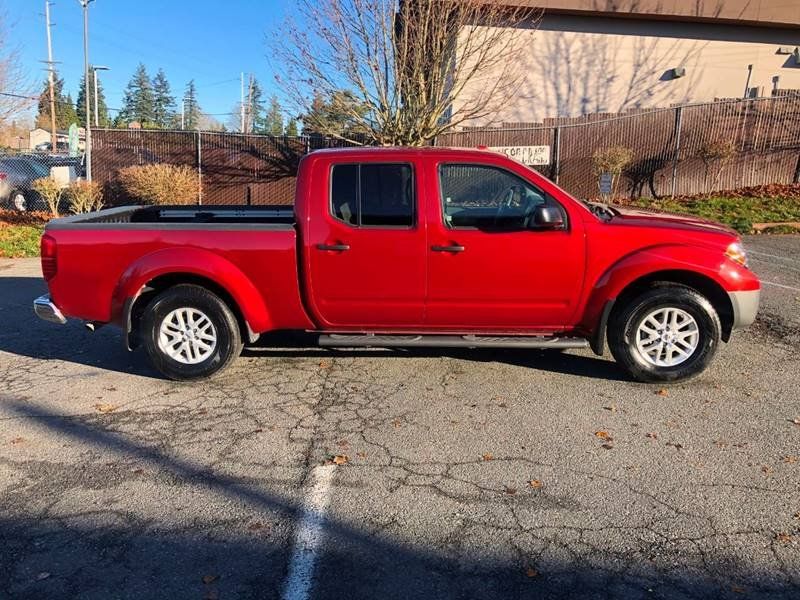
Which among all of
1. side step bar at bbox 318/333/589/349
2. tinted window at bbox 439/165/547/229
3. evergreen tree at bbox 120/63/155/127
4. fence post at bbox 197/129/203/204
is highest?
evergreen tree at bbox 120/63/155/127

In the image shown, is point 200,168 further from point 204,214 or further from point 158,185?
point 204,214

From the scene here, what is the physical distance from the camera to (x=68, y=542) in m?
3.02

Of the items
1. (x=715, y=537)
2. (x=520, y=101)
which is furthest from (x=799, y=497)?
(x=520, y=101)

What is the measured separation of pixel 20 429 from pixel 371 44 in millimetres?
12042

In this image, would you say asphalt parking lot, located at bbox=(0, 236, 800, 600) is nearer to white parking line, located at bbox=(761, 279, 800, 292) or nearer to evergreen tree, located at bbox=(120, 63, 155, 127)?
white parking line, located at bbox=(761, 279, 800, 292)

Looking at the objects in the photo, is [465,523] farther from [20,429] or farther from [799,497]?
[20,429]

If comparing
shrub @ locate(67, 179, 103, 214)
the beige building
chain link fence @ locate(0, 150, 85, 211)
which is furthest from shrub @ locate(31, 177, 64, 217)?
the beige building

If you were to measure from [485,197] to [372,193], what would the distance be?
37.0 inches

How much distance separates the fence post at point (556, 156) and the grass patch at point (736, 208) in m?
2.26

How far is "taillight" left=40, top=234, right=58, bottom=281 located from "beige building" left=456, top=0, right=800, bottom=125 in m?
18.2

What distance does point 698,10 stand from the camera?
69.5 ft

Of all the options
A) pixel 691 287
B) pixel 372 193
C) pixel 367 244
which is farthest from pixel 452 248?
pixel 691 287

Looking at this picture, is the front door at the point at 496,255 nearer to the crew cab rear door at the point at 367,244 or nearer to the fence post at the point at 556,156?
the crew cab rear door at the point at 367,244

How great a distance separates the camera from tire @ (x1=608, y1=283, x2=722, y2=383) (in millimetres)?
4965
